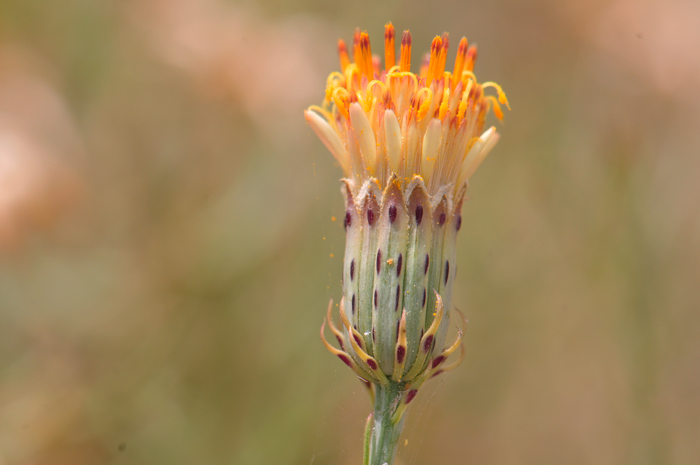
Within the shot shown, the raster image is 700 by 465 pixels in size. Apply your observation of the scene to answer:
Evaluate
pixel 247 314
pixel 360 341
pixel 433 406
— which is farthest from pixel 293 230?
pixel 360 341

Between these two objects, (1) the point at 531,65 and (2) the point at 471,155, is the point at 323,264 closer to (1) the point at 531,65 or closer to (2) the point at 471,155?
(2) the point at 471,155

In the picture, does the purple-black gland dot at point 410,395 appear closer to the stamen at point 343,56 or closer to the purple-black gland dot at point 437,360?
the purple-black gland dot at point 437,360

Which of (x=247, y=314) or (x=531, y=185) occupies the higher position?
(x=531, y=185)

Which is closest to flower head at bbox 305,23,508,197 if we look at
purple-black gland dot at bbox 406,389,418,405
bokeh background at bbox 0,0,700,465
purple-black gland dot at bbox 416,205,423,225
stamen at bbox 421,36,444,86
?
stamen at bbox 421,36,444,86

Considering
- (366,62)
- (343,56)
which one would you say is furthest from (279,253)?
(366,62)

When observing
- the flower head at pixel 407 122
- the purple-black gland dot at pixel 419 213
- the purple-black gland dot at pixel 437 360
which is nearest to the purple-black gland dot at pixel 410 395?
the purple-black gland dot at pixel 437 360

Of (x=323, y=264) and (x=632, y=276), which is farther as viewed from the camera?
(x=323, y=264)

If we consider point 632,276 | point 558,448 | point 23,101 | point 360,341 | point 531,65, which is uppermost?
point 531,65

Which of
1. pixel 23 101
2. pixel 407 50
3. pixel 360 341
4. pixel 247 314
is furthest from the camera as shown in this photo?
pixel 247 314
